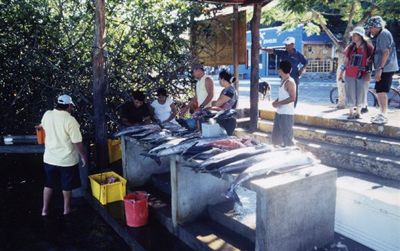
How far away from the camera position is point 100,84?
681 cm

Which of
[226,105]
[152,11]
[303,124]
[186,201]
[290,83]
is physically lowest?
[186,201]

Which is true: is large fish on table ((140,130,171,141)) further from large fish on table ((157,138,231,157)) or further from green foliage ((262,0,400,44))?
green foliage ((262,0,400,44))

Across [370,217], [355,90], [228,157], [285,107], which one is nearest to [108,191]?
[228,157]

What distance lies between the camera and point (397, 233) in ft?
11.9

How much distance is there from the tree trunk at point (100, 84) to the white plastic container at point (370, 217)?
184 inches

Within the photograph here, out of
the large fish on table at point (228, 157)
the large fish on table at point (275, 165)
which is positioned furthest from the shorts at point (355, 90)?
the large fish on table at point (228, 157)

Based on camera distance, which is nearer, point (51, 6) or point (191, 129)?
point (191, 129)

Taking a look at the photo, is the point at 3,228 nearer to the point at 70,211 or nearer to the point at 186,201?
the point at 70,211

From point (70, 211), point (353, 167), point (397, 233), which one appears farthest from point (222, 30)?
point (397, 233)

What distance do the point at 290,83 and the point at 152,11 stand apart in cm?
456

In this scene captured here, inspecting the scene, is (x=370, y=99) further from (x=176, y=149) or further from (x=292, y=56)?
(x=176, y=149)

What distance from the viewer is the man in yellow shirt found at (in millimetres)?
5461

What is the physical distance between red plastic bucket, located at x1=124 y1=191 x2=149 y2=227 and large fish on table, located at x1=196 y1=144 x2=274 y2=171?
57.8 inches

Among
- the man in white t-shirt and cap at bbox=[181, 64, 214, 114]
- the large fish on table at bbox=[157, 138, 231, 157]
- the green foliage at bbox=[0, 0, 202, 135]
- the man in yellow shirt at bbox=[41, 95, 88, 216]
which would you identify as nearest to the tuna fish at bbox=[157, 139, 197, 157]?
the large fish on table at bbox=[157, 138, 231, 157]
